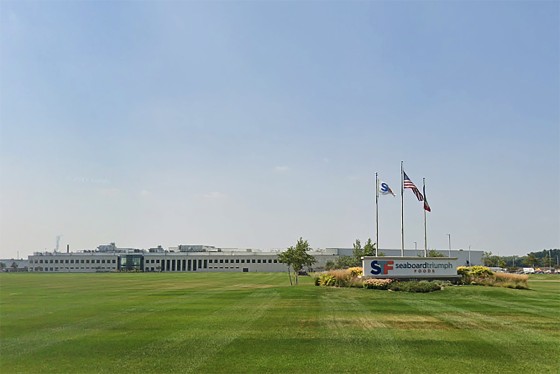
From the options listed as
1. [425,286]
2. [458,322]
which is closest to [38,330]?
[458,322]

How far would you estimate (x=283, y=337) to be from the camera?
1620cm

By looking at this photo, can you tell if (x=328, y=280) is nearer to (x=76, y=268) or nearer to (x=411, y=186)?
(x=411, y=186)

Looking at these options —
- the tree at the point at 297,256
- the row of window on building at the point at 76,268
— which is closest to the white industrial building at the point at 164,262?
the row of window on building at the point at 76,268

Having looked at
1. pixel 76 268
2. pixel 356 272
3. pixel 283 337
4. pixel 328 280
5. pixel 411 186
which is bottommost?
pixel 76 268

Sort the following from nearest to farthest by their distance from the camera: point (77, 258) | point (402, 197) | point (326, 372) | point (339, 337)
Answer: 1. point (326, 372)
2. point (339, 337)
3. point (402, 197)
4. point (77, 258)

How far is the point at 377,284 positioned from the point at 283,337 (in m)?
20.6

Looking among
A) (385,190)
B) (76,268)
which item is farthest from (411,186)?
(76,268)

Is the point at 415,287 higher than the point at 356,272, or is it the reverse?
the point at 356,272

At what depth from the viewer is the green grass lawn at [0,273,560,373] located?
12.6 metres

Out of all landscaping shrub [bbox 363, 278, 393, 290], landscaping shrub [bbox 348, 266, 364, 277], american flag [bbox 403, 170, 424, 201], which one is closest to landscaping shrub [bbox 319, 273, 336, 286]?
landscaping shrub [bbox 348, 266, 364, 277]

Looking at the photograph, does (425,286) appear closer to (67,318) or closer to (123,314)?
(123,314)

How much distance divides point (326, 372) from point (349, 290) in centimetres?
2331

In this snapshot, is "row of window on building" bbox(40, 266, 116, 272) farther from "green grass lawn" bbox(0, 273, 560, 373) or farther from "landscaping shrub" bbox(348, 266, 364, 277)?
"green grass lawn" bbox(0, 273, 560, 373)

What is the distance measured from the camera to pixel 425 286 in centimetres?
3347
